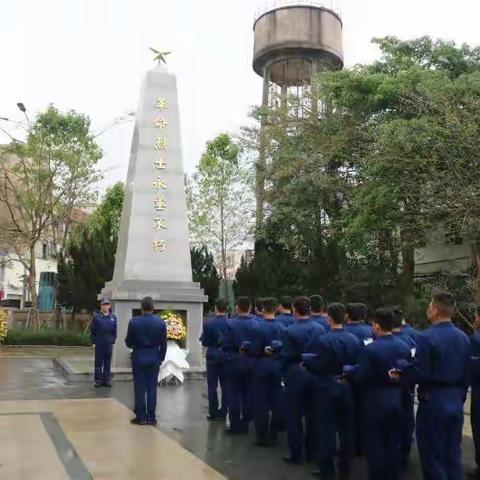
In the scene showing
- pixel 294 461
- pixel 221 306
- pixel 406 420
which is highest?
pixel 221 306

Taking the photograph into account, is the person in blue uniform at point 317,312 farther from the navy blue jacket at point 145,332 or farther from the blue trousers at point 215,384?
the navy blue jacket at point 145,332

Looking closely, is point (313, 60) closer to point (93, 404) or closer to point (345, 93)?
point (345, 93)

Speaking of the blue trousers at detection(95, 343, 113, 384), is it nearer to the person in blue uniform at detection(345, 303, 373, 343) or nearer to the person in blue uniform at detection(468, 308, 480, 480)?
the person in blue uniform at detection(345, 303, 373, 343)

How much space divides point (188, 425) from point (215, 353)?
957 mm

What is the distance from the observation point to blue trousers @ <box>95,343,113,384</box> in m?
11.2

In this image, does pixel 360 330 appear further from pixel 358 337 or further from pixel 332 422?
pixel 332 422

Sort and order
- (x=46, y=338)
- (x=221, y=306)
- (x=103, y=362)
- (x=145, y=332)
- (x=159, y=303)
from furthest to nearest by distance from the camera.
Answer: (x=46, y=338)
(x=159, y=303)
(x=103, y=362)
(x=221, y=306)
(x=145, y=332)

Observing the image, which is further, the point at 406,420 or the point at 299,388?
the point at 299,388

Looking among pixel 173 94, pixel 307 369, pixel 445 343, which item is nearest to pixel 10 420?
pixel 307 369

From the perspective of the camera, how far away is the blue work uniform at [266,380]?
6.68 metres

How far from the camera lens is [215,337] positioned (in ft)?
25.9

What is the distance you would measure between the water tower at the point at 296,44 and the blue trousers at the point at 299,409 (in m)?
20.6

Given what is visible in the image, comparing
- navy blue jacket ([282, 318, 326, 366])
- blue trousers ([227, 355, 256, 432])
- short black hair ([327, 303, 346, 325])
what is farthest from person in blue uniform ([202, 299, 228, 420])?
short black hair ([327, 303, 346, 325])

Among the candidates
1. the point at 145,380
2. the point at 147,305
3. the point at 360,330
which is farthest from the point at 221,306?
the point at 360,330
